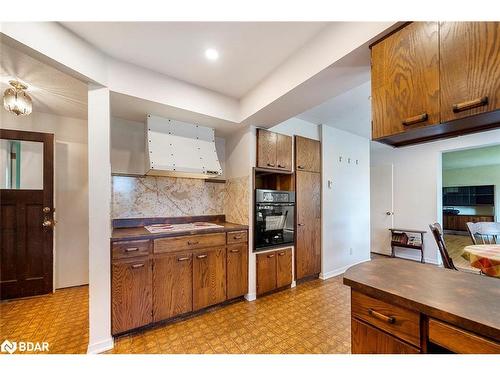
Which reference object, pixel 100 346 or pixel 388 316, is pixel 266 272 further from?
pixel 388 316

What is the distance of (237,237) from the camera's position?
2.55 m

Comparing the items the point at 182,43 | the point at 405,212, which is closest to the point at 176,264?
the point at 182,43

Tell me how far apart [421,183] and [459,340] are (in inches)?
179

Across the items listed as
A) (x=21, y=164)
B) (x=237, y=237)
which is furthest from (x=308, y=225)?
(x=21, y=164)

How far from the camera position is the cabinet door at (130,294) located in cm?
181

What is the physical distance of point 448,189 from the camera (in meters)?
8.41

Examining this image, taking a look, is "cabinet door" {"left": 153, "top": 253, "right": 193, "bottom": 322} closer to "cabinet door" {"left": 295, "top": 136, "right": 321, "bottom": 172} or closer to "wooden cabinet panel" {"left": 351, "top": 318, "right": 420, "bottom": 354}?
"wooden cabinet panel" {"left": 351, "top": 318, "right": 420, "bottom": 354}

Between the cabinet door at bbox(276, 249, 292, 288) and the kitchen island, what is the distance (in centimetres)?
180

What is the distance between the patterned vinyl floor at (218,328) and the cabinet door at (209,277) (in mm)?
160

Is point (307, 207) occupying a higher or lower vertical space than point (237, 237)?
higher

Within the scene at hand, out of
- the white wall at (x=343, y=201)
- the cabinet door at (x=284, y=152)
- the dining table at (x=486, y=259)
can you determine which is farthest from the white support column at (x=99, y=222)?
the dining table at (x=486, y=259)

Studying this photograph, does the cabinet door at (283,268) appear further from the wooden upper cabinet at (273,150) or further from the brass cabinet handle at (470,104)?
the brass cabinet handle at (470,104)
